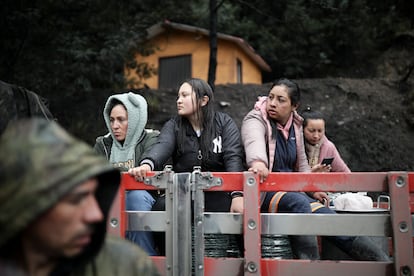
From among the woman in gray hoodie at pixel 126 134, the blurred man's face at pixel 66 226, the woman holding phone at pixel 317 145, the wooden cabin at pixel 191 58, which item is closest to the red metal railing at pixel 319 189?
the woman in gray hoodie at pixel 126 134

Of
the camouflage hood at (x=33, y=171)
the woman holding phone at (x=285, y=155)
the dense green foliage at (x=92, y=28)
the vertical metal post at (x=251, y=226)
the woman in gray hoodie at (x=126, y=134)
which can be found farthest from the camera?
the dense green foliage at (x=92, y=28)

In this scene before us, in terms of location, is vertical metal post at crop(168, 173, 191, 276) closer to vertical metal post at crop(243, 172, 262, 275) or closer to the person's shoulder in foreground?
vertical metal post at crop(243, 172, 262, 275)

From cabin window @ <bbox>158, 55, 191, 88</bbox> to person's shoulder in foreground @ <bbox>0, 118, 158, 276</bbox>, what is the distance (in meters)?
17.9

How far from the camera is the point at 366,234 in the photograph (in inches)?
96.6

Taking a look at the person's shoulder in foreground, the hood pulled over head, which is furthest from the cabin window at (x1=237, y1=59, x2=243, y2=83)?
the person's shoulder in foreground

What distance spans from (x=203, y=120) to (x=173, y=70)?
628 inches

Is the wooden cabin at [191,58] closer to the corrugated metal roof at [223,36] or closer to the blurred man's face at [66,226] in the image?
the corrugated metal roof at [223,36]

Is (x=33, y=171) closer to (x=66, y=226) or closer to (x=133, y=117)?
(x=66, y=226)

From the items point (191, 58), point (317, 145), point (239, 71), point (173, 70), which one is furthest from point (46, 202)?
point (239, 71)

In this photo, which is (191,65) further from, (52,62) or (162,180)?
(162,180)

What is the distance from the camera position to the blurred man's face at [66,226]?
129 centimetres

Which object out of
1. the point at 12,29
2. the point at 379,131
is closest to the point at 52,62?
the point at 12,29

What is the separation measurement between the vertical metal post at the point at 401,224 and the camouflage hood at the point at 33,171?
65.4 inches

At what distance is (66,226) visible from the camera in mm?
1312
